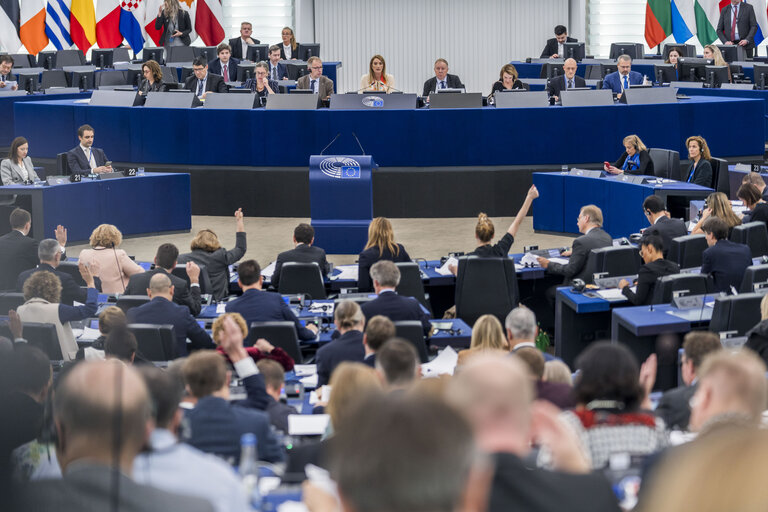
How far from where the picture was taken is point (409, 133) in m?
14.1

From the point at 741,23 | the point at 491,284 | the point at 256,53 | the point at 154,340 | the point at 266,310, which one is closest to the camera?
the point at 154,340

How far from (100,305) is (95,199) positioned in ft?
16.5

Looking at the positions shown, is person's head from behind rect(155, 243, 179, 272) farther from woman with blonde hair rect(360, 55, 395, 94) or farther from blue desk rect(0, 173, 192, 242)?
woman with blonde hair rect(360, 55, 395, 94)

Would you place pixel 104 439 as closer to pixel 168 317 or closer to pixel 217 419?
pixel 217 419

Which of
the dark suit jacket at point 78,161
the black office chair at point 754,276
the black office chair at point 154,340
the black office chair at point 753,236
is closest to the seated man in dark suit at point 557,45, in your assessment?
the dark suit jacket at point 78,161

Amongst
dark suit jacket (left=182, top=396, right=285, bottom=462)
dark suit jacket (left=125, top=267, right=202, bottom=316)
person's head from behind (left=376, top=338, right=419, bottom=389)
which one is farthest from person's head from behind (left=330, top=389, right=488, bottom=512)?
dark suit jacket (left=125, top=267, right=202, bottom=316)

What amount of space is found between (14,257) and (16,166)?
377cm

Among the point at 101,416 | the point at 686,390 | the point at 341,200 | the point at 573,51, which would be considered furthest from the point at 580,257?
the point at 573,51

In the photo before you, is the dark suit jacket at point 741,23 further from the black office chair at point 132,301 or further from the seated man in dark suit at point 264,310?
the black office chair at point 132,301

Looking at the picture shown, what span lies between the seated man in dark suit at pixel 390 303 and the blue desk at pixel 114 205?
21.0ft

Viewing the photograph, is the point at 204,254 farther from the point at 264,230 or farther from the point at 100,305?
the point at 264,230

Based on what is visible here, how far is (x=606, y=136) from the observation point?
14320 mm

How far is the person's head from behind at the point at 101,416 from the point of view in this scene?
254 centimetres

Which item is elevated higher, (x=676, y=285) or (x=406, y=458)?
(x=406, y=458)
